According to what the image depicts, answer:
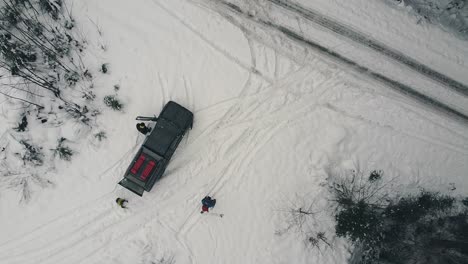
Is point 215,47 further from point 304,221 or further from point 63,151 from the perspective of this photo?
point 304,221

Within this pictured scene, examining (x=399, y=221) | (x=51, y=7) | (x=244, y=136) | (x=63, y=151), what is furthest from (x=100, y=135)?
(x=399, y=221)

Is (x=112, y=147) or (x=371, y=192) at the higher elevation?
(x=371, y=192)

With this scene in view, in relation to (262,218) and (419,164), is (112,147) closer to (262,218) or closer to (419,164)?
(262,218)

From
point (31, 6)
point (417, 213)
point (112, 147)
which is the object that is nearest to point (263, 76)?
point (112, 147)

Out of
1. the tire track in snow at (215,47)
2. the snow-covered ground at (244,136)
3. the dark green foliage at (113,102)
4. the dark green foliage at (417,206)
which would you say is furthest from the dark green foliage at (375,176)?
the dark green foliage at (113,102)

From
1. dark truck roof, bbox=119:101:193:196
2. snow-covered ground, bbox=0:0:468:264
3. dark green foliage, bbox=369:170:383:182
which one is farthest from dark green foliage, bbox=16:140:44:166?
dark green foliage, bbox=369:170:383:182

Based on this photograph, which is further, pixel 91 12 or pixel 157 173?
pixel 91 12

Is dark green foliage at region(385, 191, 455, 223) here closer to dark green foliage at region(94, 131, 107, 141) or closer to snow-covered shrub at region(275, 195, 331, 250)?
snow-covered shrub at region(275, 195, 331, 250)

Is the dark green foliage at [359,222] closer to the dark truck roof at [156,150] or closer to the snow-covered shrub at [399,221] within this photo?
the snow-covered shrub at [399,221]
